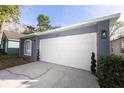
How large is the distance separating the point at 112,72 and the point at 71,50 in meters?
4.48

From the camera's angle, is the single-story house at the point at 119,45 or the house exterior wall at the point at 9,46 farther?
the house exterior wall at the point at 9,46

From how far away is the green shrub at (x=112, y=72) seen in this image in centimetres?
409

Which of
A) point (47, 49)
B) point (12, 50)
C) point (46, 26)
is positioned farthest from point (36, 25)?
point (47, 49)

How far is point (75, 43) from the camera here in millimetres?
8234

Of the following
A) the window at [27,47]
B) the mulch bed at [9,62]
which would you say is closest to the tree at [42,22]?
the window at [27,47]

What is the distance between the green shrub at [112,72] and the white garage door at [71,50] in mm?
2583

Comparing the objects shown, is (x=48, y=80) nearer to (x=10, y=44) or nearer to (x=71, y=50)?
(x=71, y=50)

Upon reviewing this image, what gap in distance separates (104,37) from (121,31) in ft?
72.2

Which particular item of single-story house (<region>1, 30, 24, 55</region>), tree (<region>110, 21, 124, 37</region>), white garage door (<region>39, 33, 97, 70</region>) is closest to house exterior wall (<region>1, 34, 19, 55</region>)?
single-story house (<region>1, 30, 24, 55</region>)

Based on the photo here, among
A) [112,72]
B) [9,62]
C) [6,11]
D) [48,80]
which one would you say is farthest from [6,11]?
[112,72]

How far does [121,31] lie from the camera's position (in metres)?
24.9

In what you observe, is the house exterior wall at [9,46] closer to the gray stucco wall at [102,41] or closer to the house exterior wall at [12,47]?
the house exterior wall at [12,47]

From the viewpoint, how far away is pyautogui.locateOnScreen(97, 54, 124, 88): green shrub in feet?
13.4
